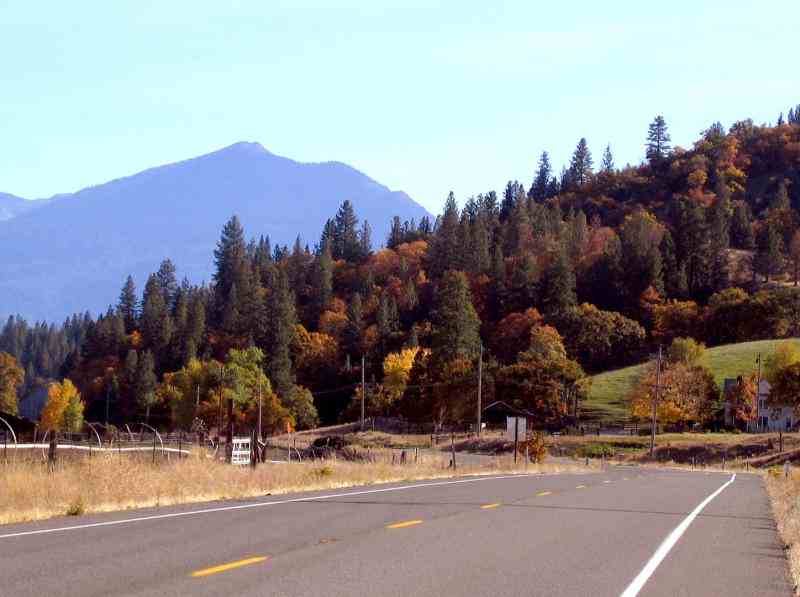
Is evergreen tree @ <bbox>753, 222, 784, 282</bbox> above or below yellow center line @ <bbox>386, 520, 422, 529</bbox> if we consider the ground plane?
above

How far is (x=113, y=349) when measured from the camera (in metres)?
173

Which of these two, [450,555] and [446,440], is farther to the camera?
[446,440]

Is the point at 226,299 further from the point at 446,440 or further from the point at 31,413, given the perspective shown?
the point at 446,440

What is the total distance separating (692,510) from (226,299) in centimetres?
16600

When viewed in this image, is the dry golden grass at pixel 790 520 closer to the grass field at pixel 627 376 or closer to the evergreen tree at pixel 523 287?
the grass field at pixel 627 376

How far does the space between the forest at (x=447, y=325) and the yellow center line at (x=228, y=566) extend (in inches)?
3645

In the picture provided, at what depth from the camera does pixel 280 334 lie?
143750 mm

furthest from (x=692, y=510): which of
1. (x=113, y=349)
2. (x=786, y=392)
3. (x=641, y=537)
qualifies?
(x=113, y=349)

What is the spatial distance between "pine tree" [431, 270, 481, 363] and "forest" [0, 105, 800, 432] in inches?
10.0

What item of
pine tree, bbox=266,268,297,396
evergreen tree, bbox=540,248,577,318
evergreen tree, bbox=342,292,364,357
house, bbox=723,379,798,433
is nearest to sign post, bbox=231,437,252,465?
house, bbox=723,379,798,433

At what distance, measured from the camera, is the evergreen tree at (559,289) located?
14500cm

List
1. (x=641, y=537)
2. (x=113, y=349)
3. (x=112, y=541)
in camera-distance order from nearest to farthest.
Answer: (x=112, y=541)
(x=641, y=537)
(x=113, y=349)

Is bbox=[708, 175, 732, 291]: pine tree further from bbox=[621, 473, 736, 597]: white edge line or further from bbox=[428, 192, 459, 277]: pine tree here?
bbox=[621, 473, 736, 597]: white edge line

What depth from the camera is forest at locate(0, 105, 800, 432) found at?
11688 centimetres
